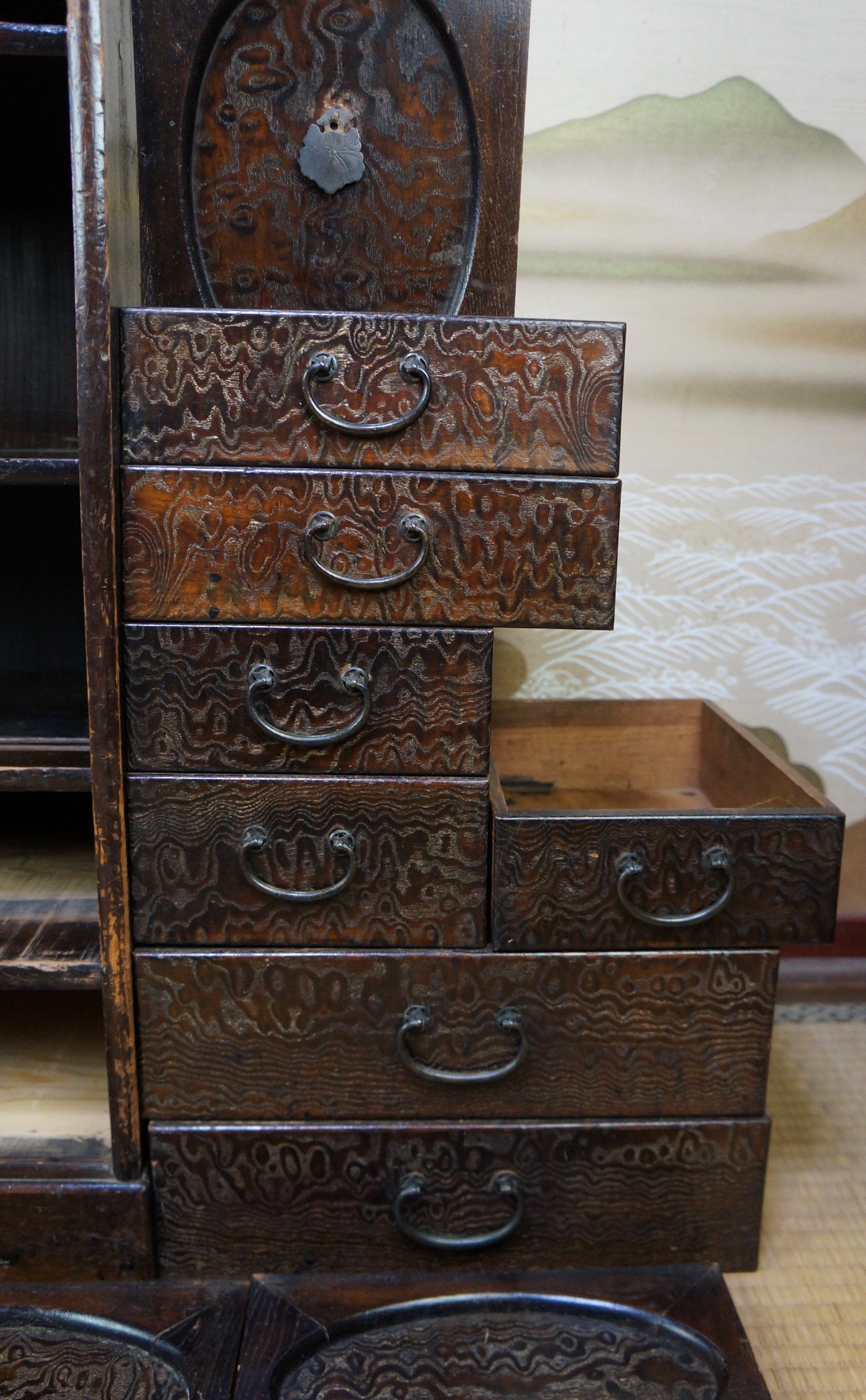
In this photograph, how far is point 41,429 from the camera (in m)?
1.44

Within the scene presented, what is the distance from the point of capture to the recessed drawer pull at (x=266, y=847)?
107 cm

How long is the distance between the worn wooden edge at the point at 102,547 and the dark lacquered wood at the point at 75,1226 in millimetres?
29

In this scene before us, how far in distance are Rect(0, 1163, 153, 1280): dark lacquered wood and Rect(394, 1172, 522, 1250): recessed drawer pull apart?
10.2 inches

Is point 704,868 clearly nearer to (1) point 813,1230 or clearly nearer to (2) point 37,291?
(1) point 813,1230

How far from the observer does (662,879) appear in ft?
3.61

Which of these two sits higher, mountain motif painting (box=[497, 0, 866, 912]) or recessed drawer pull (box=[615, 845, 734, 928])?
mountain motif painting (box=[497, 0, 866, 912])

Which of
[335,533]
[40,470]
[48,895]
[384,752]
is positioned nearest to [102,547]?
[40,470]

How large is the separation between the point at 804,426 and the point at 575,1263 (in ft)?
3.86

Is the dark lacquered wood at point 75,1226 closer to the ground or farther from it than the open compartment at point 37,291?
closer to the ground

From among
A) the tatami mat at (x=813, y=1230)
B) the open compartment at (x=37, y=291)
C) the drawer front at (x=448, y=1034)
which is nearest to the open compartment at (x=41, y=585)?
the open compartment at (x=37, y=291)

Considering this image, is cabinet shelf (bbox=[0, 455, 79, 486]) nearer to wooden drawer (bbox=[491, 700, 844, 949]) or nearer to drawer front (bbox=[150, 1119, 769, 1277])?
wooden drawer (bbox=[491, 700, 844, 949])

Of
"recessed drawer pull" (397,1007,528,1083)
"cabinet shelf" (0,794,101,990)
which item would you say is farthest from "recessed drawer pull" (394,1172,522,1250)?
"cabinet shelf" (0,794,101,990)

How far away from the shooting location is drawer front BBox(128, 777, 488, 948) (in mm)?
1070

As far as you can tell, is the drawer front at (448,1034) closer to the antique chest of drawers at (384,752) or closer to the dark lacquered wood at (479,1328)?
the antique chest of drawers at (384,752)
